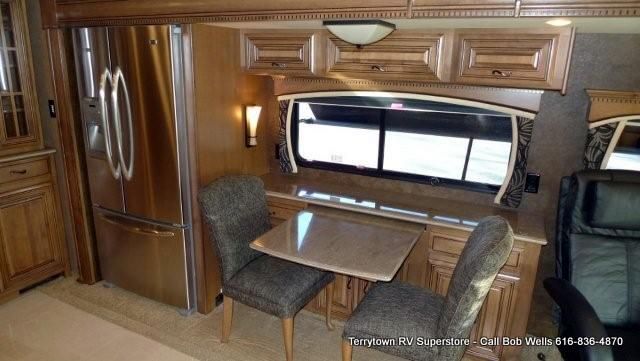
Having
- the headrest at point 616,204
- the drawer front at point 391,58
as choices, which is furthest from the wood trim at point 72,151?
the headrest at point 616,204

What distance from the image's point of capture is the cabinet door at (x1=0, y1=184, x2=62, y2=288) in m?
2.87

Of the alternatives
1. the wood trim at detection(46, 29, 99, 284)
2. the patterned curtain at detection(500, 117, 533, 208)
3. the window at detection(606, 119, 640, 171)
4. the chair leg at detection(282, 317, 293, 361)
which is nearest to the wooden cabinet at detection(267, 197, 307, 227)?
the chair leg at detection(282, 317, 293, 361)

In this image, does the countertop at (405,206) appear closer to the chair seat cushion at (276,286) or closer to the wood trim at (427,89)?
the chair seat cushion at (276,286)

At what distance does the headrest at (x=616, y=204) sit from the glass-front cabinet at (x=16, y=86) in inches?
140

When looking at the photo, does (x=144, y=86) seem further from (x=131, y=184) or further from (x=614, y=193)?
(x=614, y=193)

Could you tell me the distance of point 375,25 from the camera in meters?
1.97

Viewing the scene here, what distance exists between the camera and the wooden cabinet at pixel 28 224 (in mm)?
2844

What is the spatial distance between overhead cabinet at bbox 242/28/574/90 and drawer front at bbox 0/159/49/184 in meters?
1.71

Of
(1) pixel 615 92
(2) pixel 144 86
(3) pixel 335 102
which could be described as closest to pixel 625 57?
(1) pixel 615 92

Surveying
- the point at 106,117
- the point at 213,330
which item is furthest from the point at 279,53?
the point at 213,330

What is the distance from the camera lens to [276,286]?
2273 millimetres

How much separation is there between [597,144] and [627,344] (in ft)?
3.37

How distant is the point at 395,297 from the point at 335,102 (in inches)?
55.1

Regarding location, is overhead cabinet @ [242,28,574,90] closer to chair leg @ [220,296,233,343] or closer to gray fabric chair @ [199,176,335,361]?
gray fabric chair @ [199,176,335,361]
